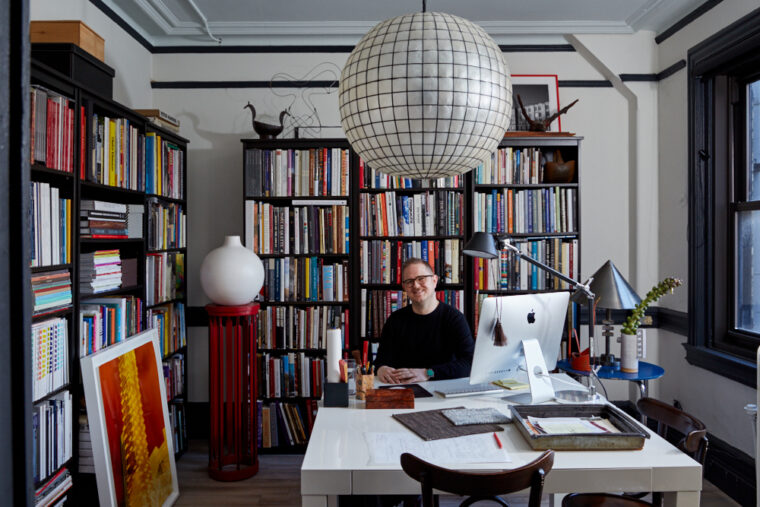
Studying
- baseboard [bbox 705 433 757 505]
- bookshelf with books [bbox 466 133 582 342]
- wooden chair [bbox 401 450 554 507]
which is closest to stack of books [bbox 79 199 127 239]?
wooden chair [bbox 401 450 554 507]

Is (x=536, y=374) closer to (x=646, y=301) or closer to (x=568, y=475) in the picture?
(x=568, y=475)

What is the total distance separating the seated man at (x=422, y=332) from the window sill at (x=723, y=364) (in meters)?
1.44

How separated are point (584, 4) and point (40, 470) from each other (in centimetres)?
395

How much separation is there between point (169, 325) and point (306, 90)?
6.35 feet

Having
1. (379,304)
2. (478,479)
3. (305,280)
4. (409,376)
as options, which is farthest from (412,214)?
(478,479)

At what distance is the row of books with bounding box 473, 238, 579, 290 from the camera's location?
3609 millimetres

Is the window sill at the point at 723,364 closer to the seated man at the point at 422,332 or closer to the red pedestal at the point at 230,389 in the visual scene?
the seated man at the point at 422,332

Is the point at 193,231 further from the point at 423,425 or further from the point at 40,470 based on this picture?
the point at 423,425

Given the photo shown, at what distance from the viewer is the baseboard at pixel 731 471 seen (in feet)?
9.02

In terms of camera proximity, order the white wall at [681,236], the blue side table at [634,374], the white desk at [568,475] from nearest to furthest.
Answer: the white desk at [568,475] < the blue side table at [634,374] < the white wall at [681,236]

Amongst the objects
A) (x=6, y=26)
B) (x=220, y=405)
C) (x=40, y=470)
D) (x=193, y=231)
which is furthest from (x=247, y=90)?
(x=6, y=26)

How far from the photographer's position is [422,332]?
2932mm

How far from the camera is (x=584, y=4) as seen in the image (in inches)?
137

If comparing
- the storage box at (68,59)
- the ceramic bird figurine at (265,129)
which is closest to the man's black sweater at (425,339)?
the ceramic bird figurine at (265,129)
